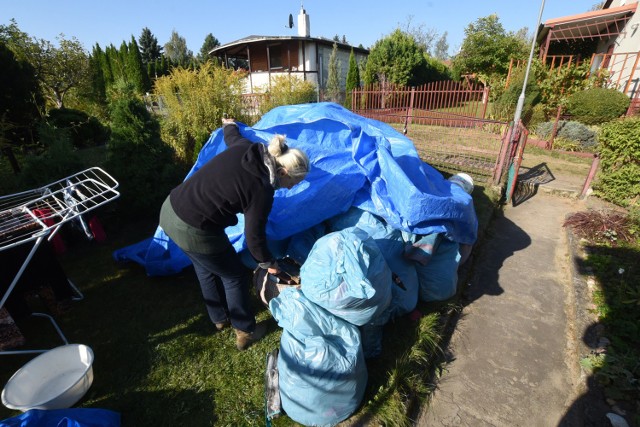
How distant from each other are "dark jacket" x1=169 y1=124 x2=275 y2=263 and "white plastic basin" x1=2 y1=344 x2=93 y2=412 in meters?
1.21

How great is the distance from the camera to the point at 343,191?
110 inches

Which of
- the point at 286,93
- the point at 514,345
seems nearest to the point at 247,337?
the point at 514,345

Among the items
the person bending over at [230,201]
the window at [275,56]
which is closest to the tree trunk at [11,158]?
the person bending over at [230,201]

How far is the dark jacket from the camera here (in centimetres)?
188

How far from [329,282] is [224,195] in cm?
83

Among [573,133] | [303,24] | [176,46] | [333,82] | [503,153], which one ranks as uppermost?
[176,46]

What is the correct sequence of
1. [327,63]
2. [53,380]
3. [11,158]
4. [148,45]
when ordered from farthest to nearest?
[148,45], [327,63], [11,158], [53,380]

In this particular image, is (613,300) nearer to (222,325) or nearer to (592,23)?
(222,325)

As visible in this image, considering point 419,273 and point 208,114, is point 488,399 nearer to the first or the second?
point 419,273

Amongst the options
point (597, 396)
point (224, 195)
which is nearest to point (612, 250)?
point (597, 396)

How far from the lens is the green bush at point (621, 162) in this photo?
14.7ft

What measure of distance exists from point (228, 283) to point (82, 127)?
34.5 ft

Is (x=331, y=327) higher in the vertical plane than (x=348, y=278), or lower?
lower

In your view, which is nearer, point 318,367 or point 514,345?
point 318,367
